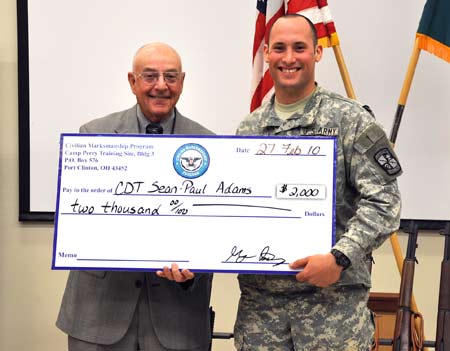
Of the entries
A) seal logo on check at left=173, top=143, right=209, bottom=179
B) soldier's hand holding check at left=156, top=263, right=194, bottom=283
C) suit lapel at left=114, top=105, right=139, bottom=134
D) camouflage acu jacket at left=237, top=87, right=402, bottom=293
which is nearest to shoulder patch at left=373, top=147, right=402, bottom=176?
camouflage acu jacket at left=237, top=87, right=402, bottom=293

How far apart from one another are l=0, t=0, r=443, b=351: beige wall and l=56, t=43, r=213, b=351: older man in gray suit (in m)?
1.33

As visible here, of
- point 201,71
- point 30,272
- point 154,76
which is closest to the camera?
point 154,76

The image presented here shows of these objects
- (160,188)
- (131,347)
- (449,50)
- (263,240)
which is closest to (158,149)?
(160,188)

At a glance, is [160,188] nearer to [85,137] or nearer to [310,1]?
[85,137]

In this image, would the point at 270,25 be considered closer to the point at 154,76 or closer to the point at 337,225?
the point at 154,76

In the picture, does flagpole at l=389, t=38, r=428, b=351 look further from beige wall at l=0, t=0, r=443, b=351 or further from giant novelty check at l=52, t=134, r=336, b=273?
giant novelty check at l=52, t=134, r=336, b=273

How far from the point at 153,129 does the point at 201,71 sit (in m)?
1.25

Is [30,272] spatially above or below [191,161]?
below

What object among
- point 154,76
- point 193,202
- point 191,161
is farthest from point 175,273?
point 154,76

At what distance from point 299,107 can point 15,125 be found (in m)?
1.92

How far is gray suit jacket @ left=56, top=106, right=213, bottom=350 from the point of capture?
6.79 ft

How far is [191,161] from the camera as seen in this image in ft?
6.53

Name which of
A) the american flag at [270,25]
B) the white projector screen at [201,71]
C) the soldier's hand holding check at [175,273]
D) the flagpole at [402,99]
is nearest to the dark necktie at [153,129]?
the soldier's hand holding check at [175,273]

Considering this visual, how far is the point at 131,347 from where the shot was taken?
2086 mm
